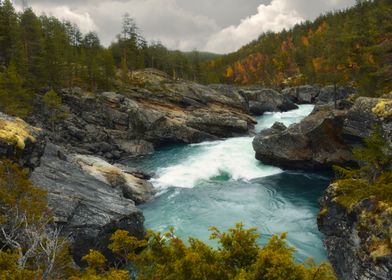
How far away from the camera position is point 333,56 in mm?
49375

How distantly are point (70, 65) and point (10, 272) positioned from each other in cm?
6444

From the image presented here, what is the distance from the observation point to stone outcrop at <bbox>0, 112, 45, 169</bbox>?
20.5m

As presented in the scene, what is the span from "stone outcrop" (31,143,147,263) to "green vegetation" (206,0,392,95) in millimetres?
27787

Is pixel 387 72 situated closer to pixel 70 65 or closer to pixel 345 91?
pixel 345 91

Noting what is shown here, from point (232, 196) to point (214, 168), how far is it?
9.60m

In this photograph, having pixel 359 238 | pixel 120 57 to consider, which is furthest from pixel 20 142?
pixel 120 57

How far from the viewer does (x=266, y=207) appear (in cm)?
3584

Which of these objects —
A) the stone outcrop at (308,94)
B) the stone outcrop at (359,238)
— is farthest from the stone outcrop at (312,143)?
the stone outcrop at (308,94)

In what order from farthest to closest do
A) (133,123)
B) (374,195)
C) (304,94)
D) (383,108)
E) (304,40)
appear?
(304,40) → (304,94) → (133,123) → (383,108) → (374,195)

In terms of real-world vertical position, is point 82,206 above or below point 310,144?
A: below

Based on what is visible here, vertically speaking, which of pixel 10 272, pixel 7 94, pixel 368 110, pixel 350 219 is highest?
pixel 7 94

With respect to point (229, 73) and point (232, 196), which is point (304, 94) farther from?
point (232, 196)

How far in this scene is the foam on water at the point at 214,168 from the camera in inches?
1734

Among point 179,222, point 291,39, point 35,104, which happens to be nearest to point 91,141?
point 35,104
